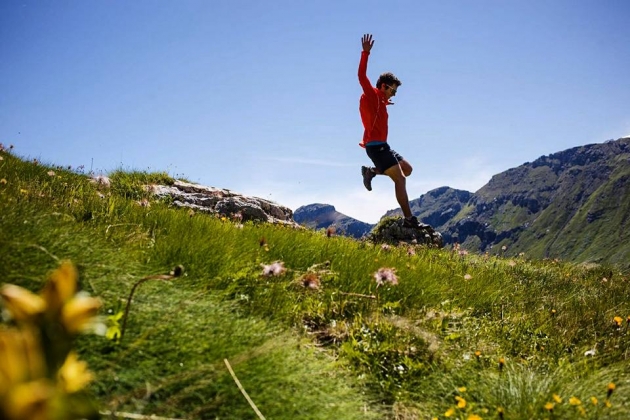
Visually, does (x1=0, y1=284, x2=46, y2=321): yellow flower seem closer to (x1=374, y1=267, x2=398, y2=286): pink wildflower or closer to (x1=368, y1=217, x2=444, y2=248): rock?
(x1=374, y1=267, x2=398, y2=286): pink wildflower

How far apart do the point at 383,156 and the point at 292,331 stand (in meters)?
8.19

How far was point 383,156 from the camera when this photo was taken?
439 inches

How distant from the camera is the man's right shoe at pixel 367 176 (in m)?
12.1

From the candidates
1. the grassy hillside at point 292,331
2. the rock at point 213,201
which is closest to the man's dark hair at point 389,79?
the rock at point 213,201

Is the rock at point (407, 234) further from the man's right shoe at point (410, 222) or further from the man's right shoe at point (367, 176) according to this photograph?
the man's right shoe at point (367, 176)

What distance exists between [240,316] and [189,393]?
1022mm

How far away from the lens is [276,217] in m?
11.1

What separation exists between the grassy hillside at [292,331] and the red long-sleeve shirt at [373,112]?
Result: 5.64 m

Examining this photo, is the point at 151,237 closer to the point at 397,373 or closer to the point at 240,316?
the point at 240,316

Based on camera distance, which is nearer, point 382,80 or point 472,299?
point 472,299

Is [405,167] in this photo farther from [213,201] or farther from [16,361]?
[16,361]

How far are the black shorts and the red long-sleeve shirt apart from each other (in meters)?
0.20

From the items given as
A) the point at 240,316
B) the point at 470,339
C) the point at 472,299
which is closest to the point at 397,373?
the point at 470,339

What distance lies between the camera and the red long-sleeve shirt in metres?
10.8
